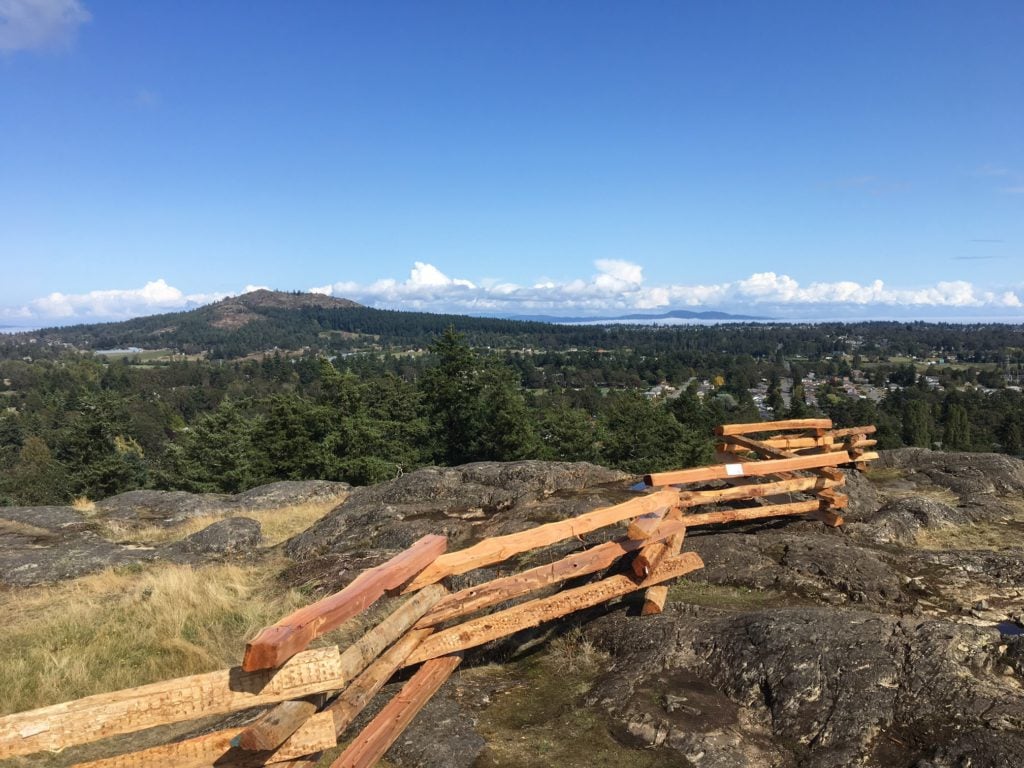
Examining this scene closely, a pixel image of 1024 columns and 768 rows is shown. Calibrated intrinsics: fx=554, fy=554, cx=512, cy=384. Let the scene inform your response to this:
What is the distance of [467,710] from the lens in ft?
16.3

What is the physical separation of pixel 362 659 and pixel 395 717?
707 millimetres

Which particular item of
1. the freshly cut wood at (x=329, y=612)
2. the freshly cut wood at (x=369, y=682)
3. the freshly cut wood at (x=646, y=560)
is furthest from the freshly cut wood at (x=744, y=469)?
the freshly cut wood at (x=369, y=682)

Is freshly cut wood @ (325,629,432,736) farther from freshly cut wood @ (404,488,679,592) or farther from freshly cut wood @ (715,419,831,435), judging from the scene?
freshly cut wood @ (715,419,831,435)

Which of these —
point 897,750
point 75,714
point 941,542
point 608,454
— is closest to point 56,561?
point 75,714

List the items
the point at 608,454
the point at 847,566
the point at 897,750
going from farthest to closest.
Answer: the point at 608,454 → the point at 847,566 → the point at 897,750

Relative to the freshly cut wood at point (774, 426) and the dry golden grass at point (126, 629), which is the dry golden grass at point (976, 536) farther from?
the dry golden grass at point (126, 629)

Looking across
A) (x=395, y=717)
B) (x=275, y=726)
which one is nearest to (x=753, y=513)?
(x=395, y=717)

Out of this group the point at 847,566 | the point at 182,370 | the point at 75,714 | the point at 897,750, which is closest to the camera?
the point at 75,714

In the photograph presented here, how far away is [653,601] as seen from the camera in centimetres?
623

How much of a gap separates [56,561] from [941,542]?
1604cm

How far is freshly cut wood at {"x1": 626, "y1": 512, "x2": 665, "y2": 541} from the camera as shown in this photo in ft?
20.8

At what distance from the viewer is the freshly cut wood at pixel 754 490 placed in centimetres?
826

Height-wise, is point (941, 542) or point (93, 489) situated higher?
point (941, 542)

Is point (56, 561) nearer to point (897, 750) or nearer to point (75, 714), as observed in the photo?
point (75, 714)
